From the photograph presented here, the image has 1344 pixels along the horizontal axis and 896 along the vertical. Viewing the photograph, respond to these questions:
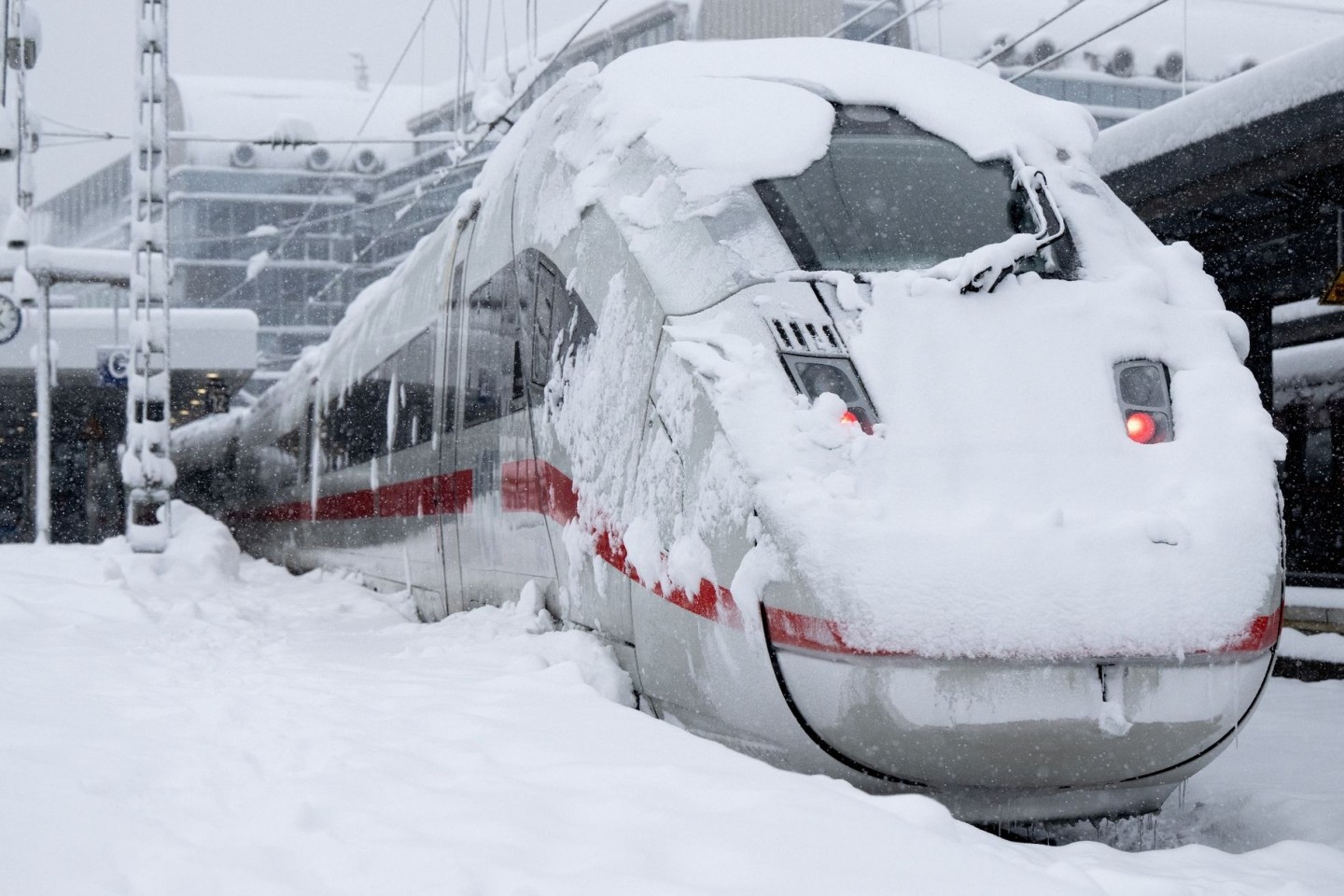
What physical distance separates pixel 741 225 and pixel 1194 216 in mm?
6082

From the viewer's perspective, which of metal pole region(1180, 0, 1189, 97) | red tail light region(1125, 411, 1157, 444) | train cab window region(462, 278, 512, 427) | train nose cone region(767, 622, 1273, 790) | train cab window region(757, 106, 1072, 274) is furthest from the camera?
metal pole region(1180, 0, 1189, 97)

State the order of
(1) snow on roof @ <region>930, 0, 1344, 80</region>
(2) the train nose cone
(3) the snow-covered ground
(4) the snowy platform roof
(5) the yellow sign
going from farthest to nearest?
(1) snow on roof @ <region>930, 0, 1344, 80</region> → (5) the yellow sign → (4) the snowy platform roof → (2) the train nose cone → (3) the snow-covered ground

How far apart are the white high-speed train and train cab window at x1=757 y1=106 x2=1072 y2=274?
10 millimetres

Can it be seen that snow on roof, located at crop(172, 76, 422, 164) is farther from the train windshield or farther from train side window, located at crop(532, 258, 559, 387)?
the train windshield

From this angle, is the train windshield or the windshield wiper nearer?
the windshield wiper

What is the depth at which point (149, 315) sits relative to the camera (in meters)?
10.7

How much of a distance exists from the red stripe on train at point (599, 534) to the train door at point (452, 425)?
2 cm

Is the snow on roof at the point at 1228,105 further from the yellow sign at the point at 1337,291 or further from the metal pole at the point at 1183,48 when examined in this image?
the metal pole at the point at 1183,48

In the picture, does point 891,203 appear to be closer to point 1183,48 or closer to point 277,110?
point 1183,48

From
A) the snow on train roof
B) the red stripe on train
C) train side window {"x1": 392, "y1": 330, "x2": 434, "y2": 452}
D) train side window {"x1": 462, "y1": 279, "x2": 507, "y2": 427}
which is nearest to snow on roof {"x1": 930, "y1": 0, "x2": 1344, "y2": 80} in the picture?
train side window {"x1": 392, "y1": 330, "x2": 434, "y2": 452}

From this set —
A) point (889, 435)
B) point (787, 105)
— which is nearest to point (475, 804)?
point (889, 435)

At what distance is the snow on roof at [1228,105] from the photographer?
271 inches

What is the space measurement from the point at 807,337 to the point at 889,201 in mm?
753

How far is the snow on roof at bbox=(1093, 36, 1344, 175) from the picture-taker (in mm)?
6891
